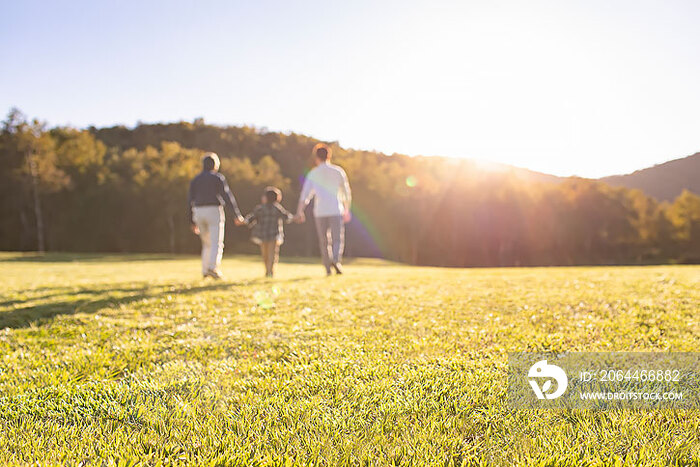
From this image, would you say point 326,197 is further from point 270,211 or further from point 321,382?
point 321,382

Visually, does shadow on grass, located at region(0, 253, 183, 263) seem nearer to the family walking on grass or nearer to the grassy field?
the family walking on grass

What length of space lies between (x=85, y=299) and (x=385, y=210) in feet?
175

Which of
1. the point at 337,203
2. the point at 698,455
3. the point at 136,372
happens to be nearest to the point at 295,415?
the point at 136,372

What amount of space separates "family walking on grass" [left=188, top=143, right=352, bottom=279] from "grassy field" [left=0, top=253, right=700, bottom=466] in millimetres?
3954

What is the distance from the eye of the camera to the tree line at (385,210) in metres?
51.7

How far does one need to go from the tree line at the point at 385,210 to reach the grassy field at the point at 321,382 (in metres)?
47.8

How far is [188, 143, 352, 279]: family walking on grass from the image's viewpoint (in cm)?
1005

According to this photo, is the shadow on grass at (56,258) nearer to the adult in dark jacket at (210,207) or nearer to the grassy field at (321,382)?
the adult in dark jacket at (210,207)

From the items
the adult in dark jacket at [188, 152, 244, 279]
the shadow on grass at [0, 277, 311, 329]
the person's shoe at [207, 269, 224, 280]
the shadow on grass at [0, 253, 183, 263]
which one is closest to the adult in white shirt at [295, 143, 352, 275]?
the adult in dark jacket at [188, 152, 244, 279]

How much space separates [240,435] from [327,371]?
1.03m

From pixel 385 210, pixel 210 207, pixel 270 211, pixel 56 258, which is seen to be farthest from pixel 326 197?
pixel 385 210

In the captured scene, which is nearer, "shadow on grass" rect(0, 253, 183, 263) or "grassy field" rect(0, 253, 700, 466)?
"grassy field" rect(0, 253, 700, 466)

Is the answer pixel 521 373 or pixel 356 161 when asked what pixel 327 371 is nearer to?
pixel 521 373

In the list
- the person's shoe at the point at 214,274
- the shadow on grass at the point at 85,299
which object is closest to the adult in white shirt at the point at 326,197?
the person's shoe at the point at 214,274
